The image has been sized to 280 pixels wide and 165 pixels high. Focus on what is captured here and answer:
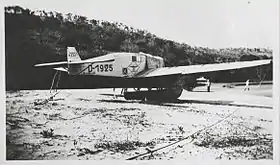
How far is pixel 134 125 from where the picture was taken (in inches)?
86.5

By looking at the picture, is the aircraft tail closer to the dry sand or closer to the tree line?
the tree line

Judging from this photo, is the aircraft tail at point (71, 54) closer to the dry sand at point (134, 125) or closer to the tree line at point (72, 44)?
the tree line at point (72, 44)

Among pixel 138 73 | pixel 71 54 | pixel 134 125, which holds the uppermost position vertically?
pixel 71 54

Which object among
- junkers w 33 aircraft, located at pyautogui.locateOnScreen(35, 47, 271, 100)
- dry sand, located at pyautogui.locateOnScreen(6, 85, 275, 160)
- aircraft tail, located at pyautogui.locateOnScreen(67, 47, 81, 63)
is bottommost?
dry sand, located at pyautogui.locateOnScreen(6, 85, 275, 160)

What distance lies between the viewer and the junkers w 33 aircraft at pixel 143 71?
223 centimetres

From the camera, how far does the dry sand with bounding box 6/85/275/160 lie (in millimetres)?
2145

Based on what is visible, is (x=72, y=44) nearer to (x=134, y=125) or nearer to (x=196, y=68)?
(x=134, y=125)

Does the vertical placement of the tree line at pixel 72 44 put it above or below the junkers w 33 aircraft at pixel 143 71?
above

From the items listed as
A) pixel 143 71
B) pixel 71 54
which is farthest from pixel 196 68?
pixel 71 54

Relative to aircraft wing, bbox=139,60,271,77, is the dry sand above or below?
below

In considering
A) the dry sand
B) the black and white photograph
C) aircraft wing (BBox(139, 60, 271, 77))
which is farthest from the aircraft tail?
aircraft wing (BBox(139, 60, 271, 77))

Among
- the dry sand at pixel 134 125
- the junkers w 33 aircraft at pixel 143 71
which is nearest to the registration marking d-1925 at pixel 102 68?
the junkers w 33 aircraft at pixel 143 71

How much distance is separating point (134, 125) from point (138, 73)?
0.96ft

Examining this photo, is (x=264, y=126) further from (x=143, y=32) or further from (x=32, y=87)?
(x=32, y=87)
